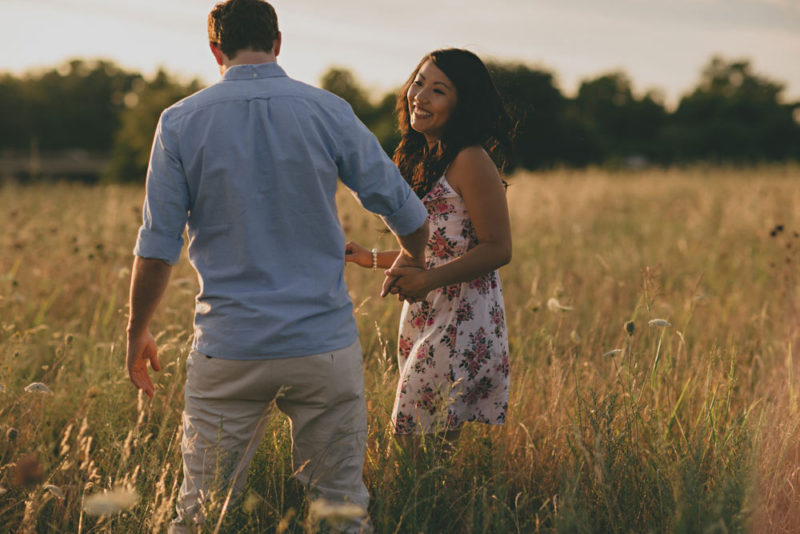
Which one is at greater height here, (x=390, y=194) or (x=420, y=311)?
Answer: (x=390, y=194)

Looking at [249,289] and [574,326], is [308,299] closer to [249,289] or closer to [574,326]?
[249,289]

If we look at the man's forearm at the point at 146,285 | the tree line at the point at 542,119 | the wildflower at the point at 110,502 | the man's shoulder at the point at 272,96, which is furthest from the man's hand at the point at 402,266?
the tree line at the point at 542,119

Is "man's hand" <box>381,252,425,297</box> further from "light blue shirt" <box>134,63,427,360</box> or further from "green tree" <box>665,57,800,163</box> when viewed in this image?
"green tree" <box>665,57,800,163</box>

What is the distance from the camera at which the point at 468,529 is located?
197 centimetres

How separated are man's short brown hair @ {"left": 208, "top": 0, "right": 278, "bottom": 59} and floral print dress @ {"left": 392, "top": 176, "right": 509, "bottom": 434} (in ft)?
2.82

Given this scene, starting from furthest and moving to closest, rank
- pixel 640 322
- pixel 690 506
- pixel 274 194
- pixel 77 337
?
pixel 640 322
pixel 77 337
pixel 690 506
pixel 274 194

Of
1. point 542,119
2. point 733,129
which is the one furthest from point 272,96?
point 733,129

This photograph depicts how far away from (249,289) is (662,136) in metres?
58.0

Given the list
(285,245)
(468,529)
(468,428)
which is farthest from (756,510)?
(285,245)

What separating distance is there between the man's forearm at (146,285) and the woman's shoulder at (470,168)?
1046mm

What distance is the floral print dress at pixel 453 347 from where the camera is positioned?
2379 mm

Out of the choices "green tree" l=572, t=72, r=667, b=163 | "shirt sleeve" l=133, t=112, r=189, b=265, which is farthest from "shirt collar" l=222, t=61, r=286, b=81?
"green tree" l=572, t=72, r=667, b=163

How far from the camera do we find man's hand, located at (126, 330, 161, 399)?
6.30 ft

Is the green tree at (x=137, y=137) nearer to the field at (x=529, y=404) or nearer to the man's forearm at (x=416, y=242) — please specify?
the field at (x=529, y=404)
